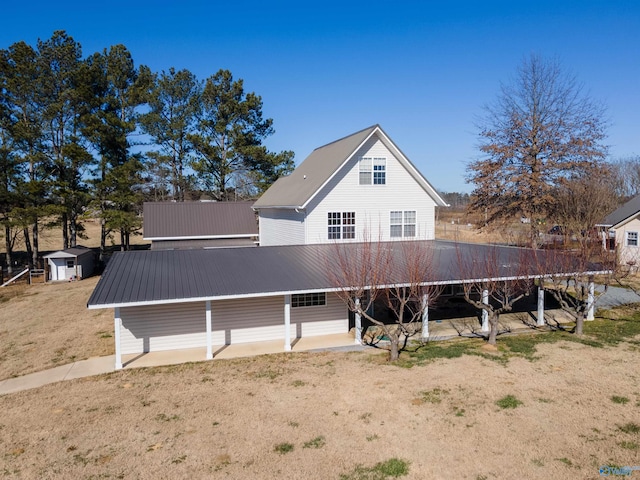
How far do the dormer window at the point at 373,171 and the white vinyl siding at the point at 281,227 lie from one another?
12.6 ft

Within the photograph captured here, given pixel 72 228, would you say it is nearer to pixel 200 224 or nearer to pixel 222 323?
pixel 200 224

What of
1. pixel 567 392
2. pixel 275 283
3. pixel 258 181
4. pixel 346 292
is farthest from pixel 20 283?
pixel 567 392

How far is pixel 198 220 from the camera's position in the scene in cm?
2977

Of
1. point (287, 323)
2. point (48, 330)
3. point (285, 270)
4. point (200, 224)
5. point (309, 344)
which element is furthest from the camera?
point (200, 224)

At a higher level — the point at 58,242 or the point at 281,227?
the point at 281,227

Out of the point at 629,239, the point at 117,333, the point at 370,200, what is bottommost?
the point at 117,333

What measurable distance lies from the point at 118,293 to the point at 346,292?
6700mm

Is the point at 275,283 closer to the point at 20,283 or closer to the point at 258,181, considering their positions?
the point at 20,283

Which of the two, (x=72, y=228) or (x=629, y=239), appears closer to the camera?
(x=629, y=239)

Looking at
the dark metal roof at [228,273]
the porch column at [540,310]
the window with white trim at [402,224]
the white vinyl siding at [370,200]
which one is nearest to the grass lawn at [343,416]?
the dark metal roof at [228,273]

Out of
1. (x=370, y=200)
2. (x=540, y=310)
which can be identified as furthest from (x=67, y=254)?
(x=540, y=310)

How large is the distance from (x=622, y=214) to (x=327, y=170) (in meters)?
25.5

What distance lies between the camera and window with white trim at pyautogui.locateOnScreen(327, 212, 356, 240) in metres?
21.9

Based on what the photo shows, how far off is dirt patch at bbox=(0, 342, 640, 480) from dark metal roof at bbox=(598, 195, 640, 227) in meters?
23.1
